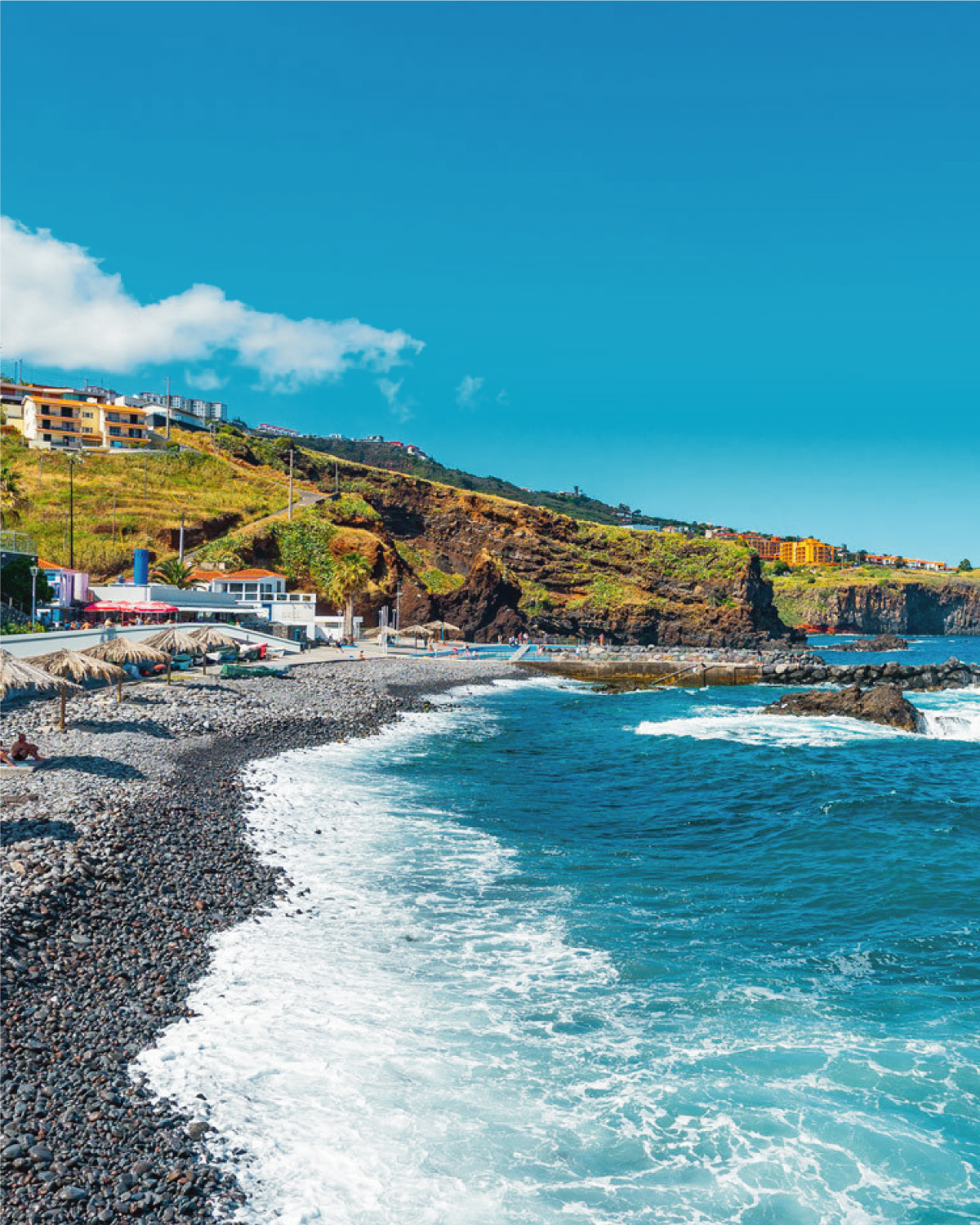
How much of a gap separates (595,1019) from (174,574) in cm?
5368

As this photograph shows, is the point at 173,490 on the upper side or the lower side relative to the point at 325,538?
upper

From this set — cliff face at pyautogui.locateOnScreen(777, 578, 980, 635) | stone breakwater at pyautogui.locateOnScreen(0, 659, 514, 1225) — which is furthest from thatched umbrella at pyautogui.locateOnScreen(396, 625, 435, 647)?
cliff face at pyautogui.locateOnScreen(777, 578, 980, 635)

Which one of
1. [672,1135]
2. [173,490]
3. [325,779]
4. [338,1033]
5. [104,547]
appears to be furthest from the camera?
[173,490]

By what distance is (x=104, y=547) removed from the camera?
6562 cm

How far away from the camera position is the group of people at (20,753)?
56.9 feet

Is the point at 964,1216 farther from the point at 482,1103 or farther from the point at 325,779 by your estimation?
the point at 325,779

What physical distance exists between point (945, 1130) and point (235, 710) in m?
25.9

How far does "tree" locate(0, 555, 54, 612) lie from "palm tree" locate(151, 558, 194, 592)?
1427 cm

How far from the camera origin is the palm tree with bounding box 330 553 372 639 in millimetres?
70312

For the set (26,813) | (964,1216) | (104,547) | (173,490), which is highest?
(173,490)

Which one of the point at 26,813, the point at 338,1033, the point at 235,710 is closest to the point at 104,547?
the point at 235,710

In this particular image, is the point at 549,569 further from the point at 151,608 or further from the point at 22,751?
the point at 22,751

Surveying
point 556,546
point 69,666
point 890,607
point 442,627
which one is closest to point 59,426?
point 442,627

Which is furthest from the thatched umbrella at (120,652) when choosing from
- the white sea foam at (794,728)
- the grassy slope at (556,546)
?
the grassy slope at (556,546)
